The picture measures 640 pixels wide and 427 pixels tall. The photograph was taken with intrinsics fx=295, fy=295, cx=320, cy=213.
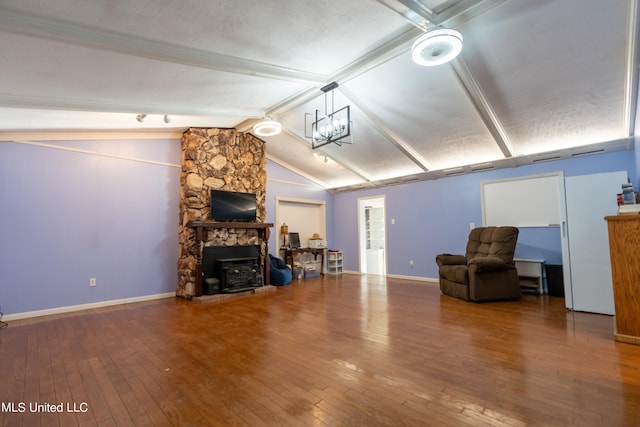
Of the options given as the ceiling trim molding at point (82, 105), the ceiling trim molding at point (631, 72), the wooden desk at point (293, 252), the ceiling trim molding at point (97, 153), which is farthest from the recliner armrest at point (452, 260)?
the ceiling trim molding at point (97, 153)

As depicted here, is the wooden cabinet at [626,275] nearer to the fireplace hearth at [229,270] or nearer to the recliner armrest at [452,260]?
the recliner armrest at [452,260]

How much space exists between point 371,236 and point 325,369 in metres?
5.97

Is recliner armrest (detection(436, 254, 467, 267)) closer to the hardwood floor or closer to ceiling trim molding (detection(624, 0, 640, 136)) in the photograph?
the hardwood floor

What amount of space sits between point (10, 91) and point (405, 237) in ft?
20.9

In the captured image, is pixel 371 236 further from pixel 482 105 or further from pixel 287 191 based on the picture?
pixel 482 105

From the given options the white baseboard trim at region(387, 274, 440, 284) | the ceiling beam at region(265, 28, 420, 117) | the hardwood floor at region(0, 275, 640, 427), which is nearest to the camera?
the hardwood floor at region(0, 275, 640, 427)

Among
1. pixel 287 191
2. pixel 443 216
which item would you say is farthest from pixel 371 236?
pixel 287 191

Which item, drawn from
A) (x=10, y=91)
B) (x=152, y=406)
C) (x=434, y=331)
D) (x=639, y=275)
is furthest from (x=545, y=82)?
(x=10, y=91)

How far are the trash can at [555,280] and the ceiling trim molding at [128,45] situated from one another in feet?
15.5

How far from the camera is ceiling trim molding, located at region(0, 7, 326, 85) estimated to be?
1.95 m

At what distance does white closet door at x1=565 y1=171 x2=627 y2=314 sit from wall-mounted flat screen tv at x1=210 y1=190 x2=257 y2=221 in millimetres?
4863

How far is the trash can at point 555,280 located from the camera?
4457 mm
